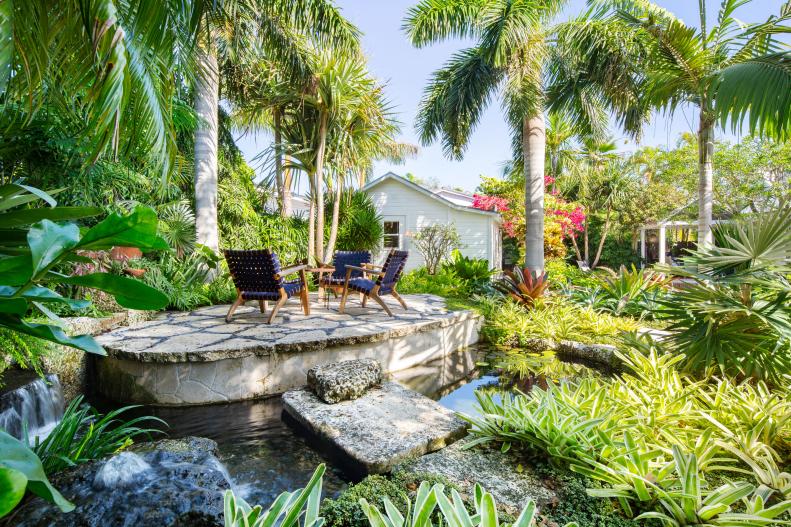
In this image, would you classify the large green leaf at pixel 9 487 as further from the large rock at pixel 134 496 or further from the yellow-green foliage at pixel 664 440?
the yellow-green foliage at pixel 664 440

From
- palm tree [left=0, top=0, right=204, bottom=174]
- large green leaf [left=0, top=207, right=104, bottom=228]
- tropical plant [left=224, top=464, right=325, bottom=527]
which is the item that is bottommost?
tropical plant [left=224, top=464, right=325, bottom=527]

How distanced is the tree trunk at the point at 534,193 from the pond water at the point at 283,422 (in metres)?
2.66

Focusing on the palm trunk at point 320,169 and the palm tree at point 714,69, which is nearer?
the palm tree at point 714,69

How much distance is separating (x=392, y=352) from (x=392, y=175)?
38.1 ft

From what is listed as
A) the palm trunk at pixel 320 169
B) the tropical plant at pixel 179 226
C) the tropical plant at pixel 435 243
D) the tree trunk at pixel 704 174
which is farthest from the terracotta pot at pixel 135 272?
the tropical plant at pixel 435 243

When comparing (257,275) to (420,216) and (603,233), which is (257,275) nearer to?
(420,216)

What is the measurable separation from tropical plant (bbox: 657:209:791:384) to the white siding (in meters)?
11.6

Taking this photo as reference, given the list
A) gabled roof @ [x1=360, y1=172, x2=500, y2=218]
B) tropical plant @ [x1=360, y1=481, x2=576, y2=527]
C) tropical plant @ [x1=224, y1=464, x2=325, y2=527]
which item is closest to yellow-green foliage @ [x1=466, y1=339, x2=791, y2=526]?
tropical plant @ [x1=360, y1=481, x2=576, y2=527]

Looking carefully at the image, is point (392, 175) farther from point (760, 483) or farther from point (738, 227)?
point (760, 483)

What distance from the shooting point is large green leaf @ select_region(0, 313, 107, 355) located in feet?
2.22

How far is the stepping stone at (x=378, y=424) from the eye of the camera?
2.81 m

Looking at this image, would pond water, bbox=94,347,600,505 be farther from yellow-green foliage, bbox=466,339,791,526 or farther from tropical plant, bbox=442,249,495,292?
tropical plant, bbox=442,249,495,292

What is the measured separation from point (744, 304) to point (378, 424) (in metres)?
3.12

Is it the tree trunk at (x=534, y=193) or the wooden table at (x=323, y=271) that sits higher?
the tree trunk at (x=534, y=193)
